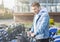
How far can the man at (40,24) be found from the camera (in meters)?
6.05

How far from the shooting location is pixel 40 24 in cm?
609

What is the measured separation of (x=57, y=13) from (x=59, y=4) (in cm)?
142

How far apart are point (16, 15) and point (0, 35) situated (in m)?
17.0

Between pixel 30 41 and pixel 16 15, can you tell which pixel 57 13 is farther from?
pixel 30 41

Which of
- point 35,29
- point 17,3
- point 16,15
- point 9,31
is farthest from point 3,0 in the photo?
point 35,29

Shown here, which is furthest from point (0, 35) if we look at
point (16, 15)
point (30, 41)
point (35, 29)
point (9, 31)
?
point (16, 15)

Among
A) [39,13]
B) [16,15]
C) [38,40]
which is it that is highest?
[39,13]

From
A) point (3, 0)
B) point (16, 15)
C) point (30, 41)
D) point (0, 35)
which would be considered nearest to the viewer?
point (30, 41)

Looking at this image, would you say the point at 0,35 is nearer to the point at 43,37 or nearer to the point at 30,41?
the point at 30,41

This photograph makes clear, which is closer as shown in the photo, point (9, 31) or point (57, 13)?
point (9, 31)

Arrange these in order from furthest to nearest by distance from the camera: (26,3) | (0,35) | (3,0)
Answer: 1. (3,0)
2. (26,3)
3. (0,35)

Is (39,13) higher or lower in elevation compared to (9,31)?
higher

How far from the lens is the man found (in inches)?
238

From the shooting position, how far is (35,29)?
6.30 metres
